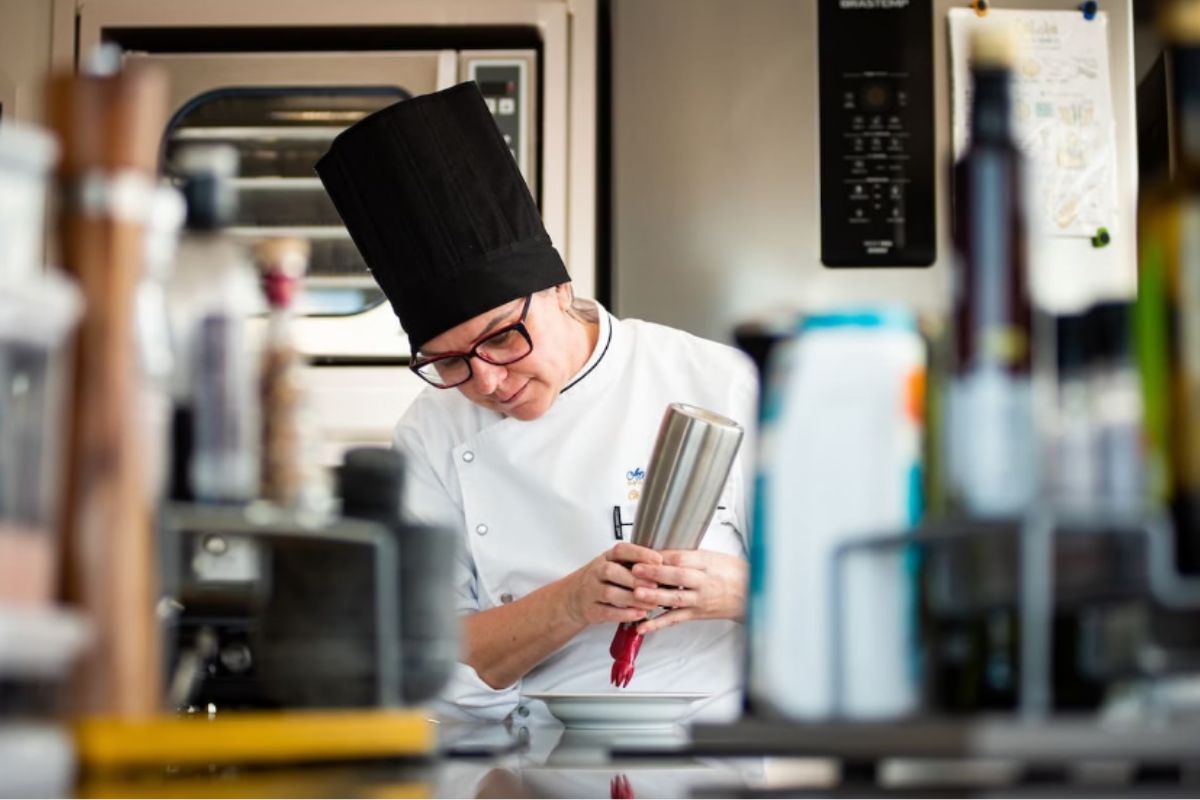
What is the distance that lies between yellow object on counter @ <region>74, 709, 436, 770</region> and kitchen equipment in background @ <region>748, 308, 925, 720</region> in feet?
0.63

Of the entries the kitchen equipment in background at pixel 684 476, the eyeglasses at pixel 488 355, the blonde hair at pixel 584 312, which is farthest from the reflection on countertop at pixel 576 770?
the blonde hair at pixel 584 312

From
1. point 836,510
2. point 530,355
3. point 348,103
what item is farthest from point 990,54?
point 348,103

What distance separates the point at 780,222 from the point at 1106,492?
5.95 ft

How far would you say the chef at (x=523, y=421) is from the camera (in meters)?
1.94

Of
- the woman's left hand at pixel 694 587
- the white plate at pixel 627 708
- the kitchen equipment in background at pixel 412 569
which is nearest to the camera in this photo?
the kitchen equipment in background at pixel 412 569

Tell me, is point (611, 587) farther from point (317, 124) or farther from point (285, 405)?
point (317, 124)

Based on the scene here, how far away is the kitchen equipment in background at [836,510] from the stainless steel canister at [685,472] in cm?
67

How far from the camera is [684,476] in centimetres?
158

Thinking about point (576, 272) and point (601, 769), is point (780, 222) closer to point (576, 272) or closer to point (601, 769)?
point (576, 272)

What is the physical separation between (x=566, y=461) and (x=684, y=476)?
0.67 m

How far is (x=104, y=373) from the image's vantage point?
74cm

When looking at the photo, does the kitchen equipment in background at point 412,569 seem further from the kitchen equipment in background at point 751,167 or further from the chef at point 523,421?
the kitchen equipment in background at point 751,167

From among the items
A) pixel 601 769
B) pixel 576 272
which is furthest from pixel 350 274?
pixel 601 769

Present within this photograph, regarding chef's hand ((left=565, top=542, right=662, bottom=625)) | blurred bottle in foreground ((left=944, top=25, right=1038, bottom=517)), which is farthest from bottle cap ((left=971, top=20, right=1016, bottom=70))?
chef's hand ((left=565, top=542, right=662, bottom=625))
